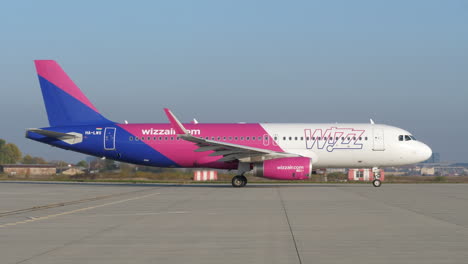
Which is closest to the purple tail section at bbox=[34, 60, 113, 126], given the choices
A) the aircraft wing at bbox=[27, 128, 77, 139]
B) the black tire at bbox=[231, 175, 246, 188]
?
the aircraft wing at bbox=[27, 128, 77, 139]

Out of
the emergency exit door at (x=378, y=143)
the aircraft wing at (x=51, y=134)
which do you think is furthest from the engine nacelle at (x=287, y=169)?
the aircraft wing at (x=51, y=134)

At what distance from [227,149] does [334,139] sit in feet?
20.1

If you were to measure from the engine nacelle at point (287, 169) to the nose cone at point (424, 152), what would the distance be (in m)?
7.08

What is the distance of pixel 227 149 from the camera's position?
107 feet

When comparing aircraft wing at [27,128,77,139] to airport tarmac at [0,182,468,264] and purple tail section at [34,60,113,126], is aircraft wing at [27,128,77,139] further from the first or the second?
airport tarmac at [0,182,468,264]

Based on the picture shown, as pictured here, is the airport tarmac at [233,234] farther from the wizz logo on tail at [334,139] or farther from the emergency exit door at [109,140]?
the emergency exit door at [109,140]

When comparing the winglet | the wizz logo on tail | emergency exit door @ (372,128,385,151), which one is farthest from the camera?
emergency exit door @ (372,128,385,151)

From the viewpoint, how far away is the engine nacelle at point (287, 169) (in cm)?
3164

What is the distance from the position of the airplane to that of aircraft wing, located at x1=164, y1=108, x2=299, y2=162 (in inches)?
2.1

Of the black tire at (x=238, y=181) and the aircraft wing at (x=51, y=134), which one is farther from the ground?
the aircraft wing at (x=51, y=134)

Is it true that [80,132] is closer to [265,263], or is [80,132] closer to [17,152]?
[265,263]

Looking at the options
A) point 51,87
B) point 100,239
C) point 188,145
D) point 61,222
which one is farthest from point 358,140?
point 100,239

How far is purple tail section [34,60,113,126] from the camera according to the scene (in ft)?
119

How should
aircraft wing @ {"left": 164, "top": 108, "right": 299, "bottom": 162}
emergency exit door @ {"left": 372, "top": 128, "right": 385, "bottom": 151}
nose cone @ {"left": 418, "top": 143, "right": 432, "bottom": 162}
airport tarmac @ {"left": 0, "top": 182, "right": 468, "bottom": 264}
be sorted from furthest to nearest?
nose cone @ {"left": 418, "top": 143, "right": 432, "bottom": 162}, emergency exit door @ {"left": 372, "top": 128, "right": 385, "bottom": 151}, aircraft wing @ {"left": 164, "top": 108, "right": 299, "bottom": 162}, airport tarmac @ {"left": 0, "top": 182, "right": 468, "bottom": 264}
